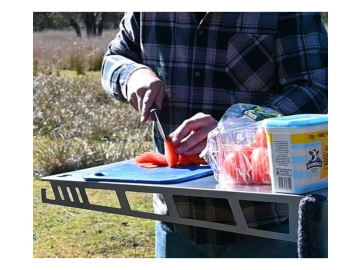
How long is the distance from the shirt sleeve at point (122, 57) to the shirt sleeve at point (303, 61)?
0.42m

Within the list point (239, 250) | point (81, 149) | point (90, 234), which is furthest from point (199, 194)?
point (81, 149)

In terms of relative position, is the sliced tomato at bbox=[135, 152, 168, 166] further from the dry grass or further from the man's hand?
the dry grass

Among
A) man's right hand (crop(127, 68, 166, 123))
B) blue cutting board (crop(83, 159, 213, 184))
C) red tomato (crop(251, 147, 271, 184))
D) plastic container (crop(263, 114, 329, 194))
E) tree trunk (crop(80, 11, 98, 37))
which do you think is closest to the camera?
plastic container (crop(263, 114, 329, 194))

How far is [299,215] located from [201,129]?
519mm

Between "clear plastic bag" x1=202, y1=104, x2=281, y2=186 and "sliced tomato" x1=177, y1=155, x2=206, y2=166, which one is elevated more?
"clear plastic bag" x1=202, y1=104, x2=281, y2=186

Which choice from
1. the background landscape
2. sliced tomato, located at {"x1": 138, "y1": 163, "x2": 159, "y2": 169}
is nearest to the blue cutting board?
sliced tomato, located at {"x1": 138, "y1": 163, "x2": 159, "y2": 169}

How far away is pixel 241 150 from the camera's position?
1306mm

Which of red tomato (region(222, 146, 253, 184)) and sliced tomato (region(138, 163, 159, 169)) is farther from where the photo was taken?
sliced tomato (region(138, 163, 159, 169))

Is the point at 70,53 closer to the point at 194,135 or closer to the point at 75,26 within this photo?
the point at 75,26

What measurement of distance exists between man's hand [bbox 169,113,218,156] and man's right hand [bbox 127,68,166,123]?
0.18 meters

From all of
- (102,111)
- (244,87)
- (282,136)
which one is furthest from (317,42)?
(102,111)

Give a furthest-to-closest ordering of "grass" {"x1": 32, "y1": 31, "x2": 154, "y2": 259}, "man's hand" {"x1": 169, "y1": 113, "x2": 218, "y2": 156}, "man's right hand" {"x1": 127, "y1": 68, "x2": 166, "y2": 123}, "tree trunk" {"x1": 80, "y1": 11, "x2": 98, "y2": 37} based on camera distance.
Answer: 1. "tree trunk" {"x1": 80, "y1": 11, "x2": 98, "y2": 37}
2. "grass" {"x1": 32, "y1": 31, "x2": 154, "y2": 259}
3. "man's right hand" {"x1": 127, "y1": 68, "x2": 166, "y2": 123}
4. "man's hand" {"x1": 169, "y1": 113, "x2": 218, "y2": 156}

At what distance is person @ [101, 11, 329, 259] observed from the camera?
5.88ft

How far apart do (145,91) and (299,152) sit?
73cm
